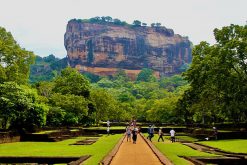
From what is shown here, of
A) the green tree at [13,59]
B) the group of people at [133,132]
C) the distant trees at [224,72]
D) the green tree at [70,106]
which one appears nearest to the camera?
the group of people at [133,132]

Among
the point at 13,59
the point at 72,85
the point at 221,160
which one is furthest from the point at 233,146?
the point at 72,85

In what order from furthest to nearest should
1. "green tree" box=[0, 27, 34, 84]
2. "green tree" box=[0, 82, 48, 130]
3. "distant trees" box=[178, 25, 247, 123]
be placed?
"green tree" box=[0, 27, 34, 84], "distant trees" box=[178, 25, 247, 123], "green tree" box=[0, 82, 48, 130]

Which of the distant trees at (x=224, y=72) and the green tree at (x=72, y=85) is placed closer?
the distant trees at (x=224, y=72)

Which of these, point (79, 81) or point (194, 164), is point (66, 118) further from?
point (194, 164)

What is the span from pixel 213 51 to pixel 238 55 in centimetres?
339

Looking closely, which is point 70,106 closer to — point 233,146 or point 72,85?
point 72,85

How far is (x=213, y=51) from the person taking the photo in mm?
40719

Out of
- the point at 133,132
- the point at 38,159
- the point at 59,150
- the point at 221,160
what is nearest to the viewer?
the point at 221,160

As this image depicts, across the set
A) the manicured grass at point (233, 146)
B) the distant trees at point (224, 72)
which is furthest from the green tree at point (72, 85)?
the manicured grass at point (233, 146)

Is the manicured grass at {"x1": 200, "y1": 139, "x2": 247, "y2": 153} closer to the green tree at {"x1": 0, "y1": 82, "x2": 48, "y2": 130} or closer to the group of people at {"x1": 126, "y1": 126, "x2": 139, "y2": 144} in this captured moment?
the group of people at {"x1": 126, "y1": 126, "x2": 139, "y2": 144}

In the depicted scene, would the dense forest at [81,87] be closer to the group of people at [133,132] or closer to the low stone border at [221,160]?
the group of people at [133,132]

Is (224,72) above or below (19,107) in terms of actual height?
above

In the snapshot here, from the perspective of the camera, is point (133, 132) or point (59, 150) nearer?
point (59, 150)

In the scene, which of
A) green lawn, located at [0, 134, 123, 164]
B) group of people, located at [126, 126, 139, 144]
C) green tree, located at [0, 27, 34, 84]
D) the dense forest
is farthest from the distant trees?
green tree, located at [0, 27, 34, 84]
